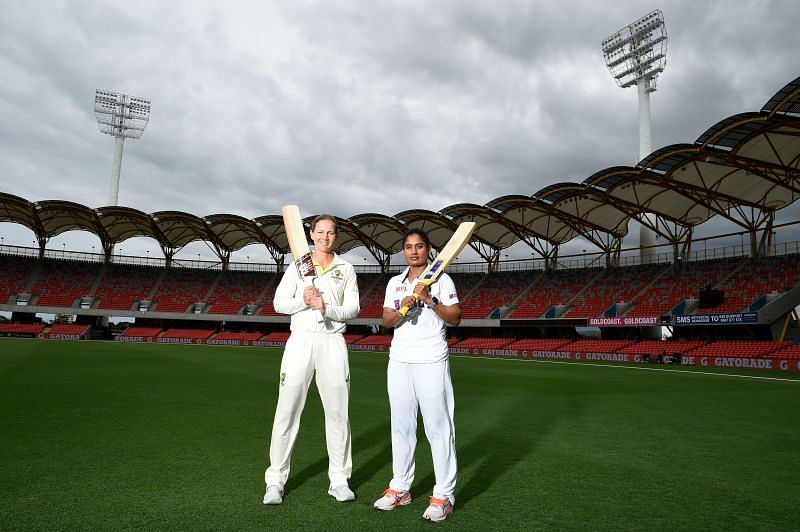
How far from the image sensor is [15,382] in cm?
1131

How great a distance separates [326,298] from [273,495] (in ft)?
5.44

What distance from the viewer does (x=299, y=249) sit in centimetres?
442

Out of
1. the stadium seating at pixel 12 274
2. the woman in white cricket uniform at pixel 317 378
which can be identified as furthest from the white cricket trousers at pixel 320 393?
the stadium seating at pixel 12 274

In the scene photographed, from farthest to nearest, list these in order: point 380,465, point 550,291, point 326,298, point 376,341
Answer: point 376,341 < point 550,291 < point 380,465 < point 326,298

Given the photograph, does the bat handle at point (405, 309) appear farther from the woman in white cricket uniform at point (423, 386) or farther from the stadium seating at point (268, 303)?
the stadium seating at point (268, 303)

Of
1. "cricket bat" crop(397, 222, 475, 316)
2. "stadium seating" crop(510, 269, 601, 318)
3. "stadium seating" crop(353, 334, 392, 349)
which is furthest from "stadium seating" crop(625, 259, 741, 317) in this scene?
"cricket bat" crop(397, 222, 475, 316)

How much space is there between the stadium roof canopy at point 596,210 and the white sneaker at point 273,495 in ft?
87.5

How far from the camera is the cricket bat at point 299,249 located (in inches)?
168

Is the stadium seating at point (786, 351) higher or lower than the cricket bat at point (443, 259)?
lower

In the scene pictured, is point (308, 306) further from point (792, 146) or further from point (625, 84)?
point (625, 84)

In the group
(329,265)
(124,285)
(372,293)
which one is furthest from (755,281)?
(124,285)

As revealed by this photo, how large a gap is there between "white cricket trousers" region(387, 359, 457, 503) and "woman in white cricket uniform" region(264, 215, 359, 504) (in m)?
0.48

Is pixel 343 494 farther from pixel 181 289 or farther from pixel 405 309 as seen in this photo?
pixel 181 289

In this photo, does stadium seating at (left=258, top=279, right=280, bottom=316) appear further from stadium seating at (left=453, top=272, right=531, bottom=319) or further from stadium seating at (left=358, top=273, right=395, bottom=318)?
stadium seating at (left=453, top=272, right=531, bottom=319)
